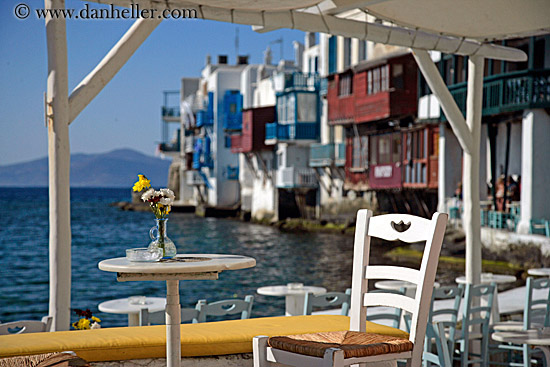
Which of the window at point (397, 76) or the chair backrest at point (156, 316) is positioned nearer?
the chair backrest at point (156, 316)

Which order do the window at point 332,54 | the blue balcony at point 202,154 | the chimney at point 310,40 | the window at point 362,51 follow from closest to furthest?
the window at point 362,51 → the window at point 332,54 → the chimney at point 310,40 → the blue balcony at point 202,154

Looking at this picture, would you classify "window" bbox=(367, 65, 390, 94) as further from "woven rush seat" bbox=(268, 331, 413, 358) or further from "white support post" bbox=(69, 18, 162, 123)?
"woven rush seat" bbox=(268, 331, 413, 358)

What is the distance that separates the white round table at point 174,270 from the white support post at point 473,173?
505cm

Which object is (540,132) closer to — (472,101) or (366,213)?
(472,101)

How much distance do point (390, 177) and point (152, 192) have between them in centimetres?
2804

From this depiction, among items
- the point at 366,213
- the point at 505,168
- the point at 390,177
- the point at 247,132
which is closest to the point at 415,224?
the point at 366,213

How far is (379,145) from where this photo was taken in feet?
111

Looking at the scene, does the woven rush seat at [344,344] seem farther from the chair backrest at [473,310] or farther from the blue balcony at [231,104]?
the blue balcony at [231,104]

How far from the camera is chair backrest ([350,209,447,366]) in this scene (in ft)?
12.4

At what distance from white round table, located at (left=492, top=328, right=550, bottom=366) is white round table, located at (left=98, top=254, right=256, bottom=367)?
277 centimetres

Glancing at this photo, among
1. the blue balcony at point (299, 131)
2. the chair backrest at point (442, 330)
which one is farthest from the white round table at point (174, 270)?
the blue balcony at point (299, 131)

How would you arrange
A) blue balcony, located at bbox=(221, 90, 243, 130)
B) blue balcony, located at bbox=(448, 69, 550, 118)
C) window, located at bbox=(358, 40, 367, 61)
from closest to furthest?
blue balcony, located at bbox=(448, 69, 550, 118) → window, located at bbox=(358, 40, 367, 61) → blue balcony, located at bbox=(221, 90, 243, 130)

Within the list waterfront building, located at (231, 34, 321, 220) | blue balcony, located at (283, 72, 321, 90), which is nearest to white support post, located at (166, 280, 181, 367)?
waterfront building, located at (231, 34, 321, 220)

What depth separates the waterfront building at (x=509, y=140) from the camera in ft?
70.0
